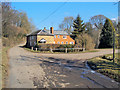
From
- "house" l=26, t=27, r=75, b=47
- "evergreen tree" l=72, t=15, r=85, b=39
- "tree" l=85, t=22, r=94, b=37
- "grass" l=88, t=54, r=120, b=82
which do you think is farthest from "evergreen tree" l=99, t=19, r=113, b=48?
"grass" l=88, t=54, r=120, b=82

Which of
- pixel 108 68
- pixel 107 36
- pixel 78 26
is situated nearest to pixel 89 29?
pixel 78 26

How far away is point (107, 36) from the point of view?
144 ft

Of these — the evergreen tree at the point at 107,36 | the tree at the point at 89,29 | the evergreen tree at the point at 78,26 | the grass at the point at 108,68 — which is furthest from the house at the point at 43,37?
the grass at the point at 108,68

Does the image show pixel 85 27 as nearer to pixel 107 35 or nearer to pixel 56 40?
pixel 107 35

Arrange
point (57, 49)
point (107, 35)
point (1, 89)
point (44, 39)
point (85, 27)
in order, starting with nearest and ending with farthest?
point (1, 89) < point (57, 49) < point (44, 39) < point (107, 35) < point (85, 27)

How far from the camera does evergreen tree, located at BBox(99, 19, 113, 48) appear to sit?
43281 mm

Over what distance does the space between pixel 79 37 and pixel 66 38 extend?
17.3m

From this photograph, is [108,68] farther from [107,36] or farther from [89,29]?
[89,29]

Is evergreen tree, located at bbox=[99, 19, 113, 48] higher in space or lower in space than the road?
higher

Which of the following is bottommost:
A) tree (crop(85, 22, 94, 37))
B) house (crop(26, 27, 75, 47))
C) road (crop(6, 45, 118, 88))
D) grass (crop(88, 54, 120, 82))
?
road (crop(6, 45, 118, 88))

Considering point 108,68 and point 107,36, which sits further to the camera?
point 107,36

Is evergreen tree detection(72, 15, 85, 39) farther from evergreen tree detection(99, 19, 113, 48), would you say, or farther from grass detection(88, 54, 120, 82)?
grass detection(88, 54, 120, 82)

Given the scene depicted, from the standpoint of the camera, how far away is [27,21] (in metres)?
59.8

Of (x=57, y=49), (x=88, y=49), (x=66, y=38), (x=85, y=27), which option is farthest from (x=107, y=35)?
(x=57, y=49)
